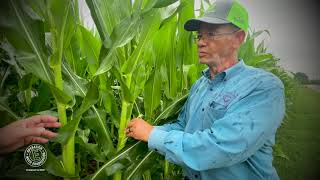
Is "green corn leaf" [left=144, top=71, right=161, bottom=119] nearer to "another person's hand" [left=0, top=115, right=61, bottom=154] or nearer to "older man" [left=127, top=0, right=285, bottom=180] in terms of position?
"older man" [left=127, top=0, right=285, bottom=180]

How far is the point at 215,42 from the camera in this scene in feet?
2.71

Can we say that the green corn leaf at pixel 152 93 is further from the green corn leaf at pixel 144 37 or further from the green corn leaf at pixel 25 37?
the green corn leaf at pixel 25 37

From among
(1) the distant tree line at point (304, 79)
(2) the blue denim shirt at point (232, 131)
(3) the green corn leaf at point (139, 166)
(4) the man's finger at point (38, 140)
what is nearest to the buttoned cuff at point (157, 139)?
(2) the blue denim shirt at point (232, 131)

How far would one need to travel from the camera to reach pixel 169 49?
3.08 ft

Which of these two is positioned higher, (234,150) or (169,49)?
(169,49)

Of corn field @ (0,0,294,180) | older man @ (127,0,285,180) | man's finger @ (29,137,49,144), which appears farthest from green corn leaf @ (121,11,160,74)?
man's finger @ (29,137,49,144)

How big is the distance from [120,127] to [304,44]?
1.59 ft

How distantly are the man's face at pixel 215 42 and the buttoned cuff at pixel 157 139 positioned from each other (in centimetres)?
19

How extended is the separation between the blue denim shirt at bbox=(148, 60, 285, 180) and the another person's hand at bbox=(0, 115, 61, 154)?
0.21 meters

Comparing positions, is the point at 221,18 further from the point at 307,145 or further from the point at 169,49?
the point at 307,145

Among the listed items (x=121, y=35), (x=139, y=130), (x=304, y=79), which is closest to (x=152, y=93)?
(x=139, y=130)

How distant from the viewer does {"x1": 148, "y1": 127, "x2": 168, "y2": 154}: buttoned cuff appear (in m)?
0.78

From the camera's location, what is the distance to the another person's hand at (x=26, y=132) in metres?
0.70

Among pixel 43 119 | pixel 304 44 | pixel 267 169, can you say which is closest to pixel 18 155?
pixel 43 119
